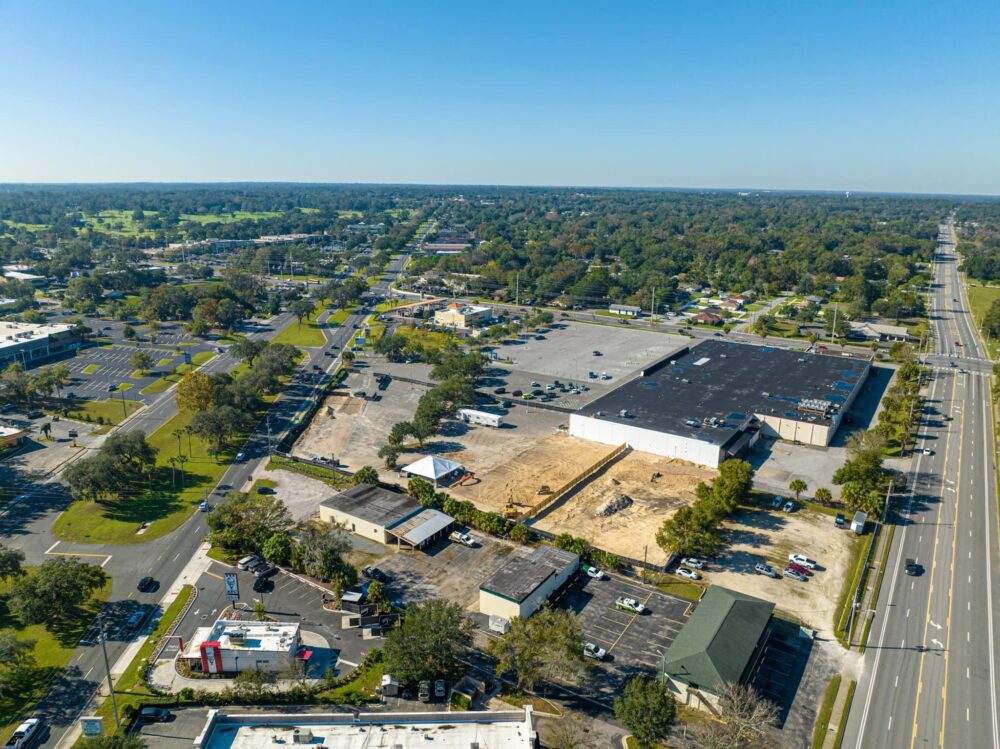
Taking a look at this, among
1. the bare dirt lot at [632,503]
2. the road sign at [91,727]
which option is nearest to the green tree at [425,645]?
the road sign at [91,727]

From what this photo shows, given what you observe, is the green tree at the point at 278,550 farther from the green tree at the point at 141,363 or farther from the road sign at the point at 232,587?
the green tree at the point at 141,363

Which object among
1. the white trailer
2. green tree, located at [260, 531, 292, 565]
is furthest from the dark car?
the white trailer

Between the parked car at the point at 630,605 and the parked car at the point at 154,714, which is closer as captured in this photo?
the parked car at the point at 154,714

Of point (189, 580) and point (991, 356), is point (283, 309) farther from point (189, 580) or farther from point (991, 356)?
point (991, 356)

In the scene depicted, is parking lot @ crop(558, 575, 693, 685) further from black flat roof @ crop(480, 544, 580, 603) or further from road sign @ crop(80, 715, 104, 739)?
road sign @ crop(80, 715, 104, 739)

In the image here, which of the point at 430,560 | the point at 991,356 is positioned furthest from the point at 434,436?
the point at 991,356

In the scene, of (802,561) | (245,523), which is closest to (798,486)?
(802,561)
